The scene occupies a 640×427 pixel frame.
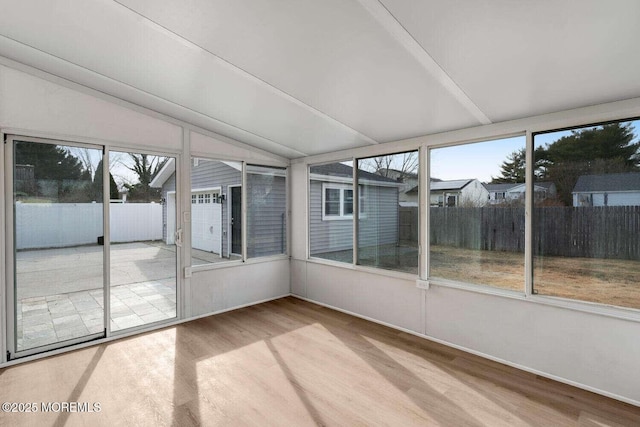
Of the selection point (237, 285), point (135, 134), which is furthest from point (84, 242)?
point (237, 285)

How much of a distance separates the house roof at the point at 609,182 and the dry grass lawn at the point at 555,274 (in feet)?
1.96

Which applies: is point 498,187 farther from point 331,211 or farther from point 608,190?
point 331,211

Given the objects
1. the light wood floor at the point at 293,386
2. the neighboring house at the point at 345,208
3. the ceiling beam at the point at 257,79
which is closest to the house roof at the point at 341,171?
the neighboring house at the point at 345,208

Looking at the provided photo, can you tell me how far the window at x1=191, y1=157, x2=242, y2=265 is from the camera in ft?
14.2

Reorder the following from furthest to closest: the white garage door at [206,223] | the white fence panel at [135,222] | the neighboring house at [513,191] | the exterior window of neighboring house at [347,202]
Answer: the exterior window of neighboring house at [347,202], the white garage door at [206,223], the white fence panel at [135,222], the neighboring house at [513,191]

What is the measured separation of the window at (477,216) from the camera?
3123mm

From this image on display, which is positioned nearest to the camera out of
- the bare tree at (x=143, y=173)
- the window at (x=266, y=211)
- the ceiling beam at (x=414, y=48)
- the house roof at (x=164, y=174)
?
the ceiling beam at (x=414, y=48)

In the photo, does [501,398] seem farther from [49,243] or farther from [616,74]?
[49,243]

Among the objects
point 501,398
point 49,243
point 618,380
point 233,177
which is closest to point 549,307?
point 618,380

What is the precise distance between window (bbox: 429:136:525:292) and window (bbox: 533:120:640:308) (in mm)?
178

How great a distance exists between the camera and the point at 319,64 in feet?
7.82

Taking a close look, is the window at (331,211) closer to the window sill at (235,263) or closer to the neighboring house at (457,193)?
the window sill at (235,263)

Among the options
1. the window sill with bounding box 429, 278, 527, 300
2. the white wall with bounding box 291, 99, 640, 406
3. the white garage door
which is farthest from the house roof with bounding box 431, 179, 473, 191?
the white garage door

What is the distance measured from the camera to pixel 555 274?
289 cm
